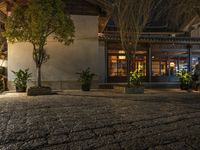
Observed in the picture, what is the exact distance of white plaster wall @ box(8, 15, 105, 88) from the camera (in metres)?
13.7

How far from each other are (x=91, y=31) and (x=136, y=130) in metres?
10.7

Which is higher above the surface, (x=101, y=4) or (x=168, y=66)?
(x=101, y=4)

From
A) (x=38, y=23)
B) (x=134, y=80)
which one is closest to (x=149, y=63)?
(x=134, y=80)

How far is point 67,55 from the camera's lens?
14.2 m

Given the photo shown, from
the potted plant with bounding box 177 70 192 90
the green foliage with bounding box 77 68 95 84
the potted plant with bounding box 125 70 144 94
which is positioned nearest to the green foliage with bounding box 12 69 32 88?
the green foliage with bounding box 77 68 95 84

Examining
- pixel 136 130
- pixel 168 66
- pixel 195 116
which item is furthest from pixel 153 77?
pixel 136 130

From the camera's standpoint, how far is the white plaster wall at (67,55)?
1366 centimetres

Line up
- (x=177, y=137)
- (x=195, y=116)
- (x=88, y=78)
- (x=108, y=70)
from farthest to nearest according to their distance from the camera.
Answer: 1. (x=108, y=70)
2. (x=88, y=78)
3. (x=195, y=116)
4. (x=177, y=137)

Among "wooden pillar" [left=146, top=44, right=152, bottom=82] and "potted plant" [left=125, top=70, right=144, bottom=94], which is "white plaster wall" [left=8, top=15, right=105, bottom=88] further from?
"wooden pillar" [left=146, top=44, right=152, bottom=82]

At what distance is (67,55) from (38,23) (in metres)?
3.79

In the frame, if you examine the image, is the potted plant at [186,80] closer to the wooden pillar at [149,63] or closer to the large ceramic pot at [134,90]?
the large ceramic pot at [134,90]

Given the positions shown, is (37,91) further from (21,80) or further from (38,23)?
(38,23)

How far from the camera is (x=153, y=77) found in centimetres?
2044

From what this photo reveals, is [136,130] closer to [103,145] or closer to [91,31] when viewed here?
[103,145]
